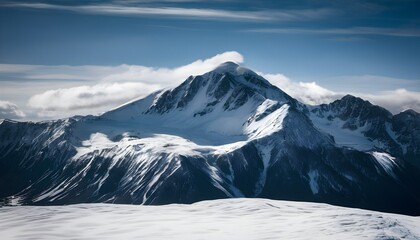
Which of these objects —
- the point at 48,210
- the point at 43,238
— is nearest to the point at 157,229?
the point at 43,238

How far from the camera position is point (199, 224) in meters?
116

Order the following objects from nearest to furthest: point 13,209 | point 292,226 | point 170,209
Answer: point 292,226
point 13,209
point 170,209

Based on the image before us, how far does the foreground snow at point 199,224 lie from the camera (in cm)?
10106

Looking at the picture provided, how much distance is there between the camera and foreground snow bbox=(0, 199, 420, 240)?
10106cm

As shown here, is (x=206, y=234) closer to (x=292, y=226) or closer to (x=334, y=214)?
(x=292, y=226)

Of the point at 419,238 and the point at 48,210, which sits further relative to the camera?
the point at 48,210

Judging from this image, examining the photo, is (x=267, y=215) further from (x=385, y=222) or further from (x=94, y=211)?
(x=94, y=211)

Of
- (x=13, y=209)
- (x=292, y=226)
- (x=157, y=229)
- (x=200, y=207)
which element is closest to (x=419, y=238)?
(x=292, y=226)

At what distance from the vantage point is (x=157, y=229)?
108m

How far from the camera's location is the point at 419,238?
100m

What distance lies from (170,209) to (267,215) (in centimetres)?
3255

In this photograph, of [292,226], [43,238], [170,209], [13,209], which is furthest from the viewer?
[170,209]

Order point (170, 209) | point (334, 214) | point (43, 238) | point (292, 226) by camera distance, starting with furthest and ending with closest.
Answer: point (170, 209), point (334, 214), point (292, 226), point (43, 238)

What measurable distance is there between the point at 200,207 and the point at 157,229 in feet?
144
